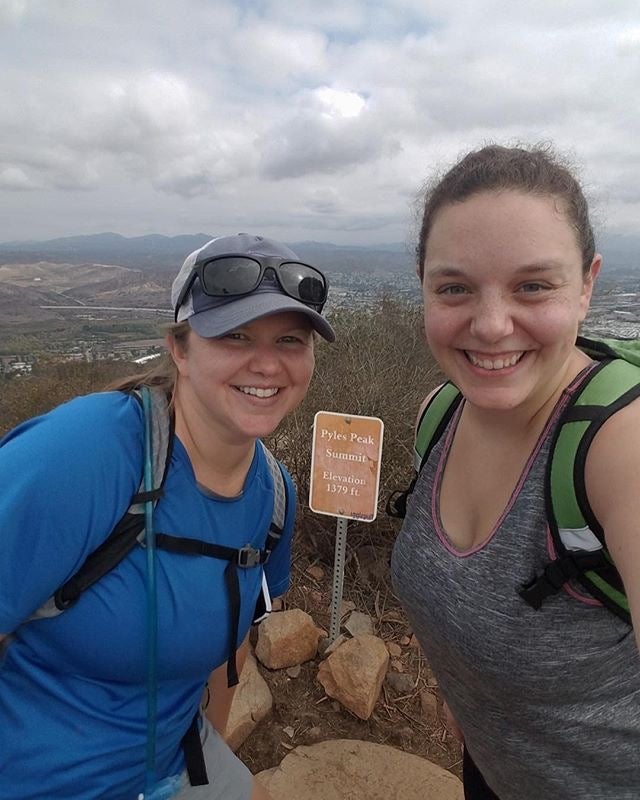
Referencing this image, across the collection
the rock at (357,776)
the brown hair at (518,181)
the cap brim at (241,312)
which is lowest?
the rock at (357,776)

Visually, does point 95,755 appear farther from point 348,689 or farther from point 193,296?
point 348,689

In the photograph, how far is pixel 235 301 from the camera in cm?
145

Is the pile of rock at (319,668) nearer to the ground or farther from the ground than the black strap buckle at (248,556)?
nearer to the ground

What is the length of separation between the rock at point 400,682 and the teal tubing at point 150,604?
6.42 feet

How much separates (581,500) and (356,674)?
2353 mm

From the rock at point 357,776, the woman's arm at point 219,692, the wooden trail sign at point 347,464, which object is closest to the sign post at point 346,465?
the wooden trail sign at point 347,464

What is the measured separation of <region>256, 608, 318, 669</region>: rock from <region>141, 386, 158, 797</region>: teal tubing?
1.67 m

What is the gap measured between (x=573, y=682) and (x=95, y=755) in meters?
1.24

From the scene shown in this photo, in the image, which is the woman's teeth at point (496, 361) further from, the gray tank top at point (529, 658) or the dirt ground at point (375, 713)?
the dirt ground at point (375, 713)

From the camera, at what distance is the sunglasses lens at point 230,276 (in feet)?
4.82

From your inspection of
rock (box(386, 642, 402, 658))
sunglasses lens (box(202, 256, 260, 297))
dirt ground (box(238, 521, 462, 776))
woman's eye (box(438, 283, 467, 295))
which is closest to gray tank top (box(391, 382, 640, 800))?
woman's eye (box(438, 283, 467, 295))

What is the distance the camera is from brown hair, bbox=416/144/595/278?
3.53 feet

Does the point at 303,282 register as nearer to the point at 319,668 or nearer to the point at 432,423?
the point at 432,423

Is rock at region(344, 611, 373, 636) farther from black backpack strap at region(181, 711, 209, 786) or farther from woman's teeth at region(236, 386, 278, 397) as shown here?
woman's teeth at region(236, 386, 278, 397)
